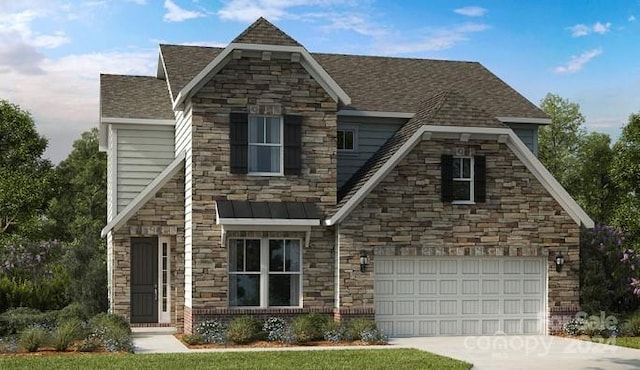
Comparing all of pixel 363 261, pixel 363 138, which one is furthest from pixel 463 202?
pixel 363 138

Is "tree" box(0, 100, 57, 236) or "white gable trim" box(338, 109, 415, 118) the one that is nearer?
"white gable trim" box(338, 109, 415, 118)

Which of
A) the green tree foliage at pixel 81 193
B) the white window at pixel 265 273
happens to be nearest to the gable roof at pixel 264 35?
the white window at pixel 265 273

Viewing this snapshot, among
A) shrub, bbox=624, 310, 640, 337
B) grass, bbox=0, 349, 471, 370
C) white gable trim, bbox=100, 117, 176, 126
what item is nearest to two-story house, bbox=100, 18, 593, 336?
white gable trim, bbox=100, 117, 176, 126

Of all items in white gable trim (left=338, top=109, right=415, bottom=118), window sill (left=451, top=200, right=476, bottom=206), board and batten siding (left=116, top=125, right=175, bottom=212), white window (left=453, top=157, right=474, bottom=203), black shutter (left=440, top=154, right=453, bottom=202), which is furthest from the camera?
board and batten siding (left=116, top=125, right=175, bottom=212)

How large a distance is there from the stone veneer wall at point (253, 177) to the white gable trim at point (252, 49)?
154 millimetres

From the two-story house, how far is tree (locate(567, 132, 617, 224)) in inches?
688

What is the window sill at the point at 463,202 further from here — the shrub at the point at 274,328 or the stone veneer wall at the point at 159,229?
the stone veneer wall at the point at 159,229

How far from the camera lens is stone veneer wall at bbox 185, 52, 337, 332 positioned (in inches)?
856

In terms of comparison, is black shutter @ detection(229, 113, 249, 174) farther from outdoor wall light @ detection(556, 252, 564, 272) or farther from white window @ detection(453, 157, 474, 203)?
outdoor wall light @ detection(556, 252, 564, 272)

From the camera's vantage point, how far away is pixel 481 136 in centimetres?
2286

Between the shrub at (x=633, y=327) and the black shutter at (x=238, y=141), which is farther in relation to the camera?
the shrub at (x=633, y=327)

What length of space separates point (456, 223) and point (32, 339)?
35.0 feet

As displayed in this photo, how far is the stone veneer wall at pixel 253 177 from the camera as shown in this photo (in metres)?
21.7

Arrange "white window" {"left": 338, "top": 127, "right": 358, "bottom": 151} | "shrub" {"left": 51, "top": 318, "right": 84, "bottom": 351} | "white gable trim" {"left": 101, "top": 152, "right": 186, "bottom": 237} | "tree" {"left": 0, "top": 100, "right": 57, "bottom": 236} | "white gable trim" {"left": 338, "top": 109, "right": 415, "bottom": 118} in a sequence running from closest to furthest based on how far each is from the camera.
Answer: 1. "shrub" {"left": 51, "top": 318, "right": 84, "bottom": 351}
2. "white gable trim" {"left": 101, "top": 152, "right": 186, "bottom": 237}
3. "white gable trim" {"left": 338, "top": 109, "right": 415, "bottom": 118}
4. "white window" {"left": 338, "top": 127, "right": 358, "bottom": 151}
5. "tree" {"left": 0, "top": 100, "right": 57, "bottom": 236}
